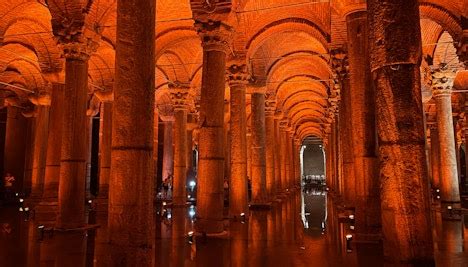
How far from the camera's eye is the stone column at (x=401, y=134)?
178 inches

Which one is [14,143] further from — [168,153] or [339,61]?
[339,61]

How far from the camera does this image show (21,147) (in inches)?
963

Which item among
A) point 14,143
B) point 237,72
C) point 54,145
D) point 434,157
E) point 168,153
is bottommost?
point 54,145

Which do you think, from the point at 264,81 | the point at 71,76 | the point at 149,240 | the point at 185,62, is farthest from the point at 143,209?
the point at 185,62

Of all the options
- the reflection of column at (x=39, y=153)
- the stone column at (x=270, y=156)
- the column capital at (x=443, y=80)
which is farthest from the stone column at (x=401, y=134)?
the reflection of column at (x=39, y=153)

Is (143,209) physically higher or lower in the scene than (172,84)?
lower

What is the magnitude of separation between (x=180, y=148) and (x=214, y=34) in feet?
29.6

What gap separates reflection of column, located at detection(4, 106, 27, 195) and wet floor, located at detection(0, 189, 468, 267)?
42.7 feet

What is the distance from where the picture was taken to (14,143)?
2320 cm

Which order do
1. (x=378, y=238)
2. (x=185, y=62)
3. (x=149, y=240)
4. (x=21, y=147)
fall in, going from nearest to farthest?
(x=149, y=240) → (x=378, y=238) → (x=185, y=62) → (x=21, y=147)

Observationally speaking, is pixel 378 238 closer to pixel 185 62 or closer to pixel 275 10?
pixel 275 10

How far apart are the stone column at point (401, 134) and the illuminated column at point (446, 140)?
12034 mm

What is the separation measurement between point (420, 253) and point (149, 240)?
3.49 metres

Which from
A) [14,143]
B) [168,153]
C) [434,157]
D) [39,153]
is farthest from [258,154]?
[14,143]
